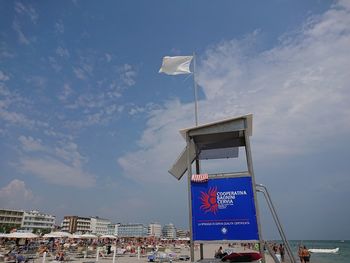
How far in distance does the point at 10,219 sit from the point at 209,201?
129390 mm

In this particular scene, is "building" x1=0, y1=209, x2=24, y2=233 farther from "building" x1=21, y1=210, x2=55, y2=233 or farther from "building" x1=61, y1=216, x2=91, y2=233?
"building" x1=61, y1=216, x2=91, y2=233

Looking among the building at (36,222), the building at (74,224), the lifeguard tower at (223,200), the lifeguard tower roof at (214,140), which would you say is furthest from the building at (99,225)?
the lifeguard tower at (223,200)

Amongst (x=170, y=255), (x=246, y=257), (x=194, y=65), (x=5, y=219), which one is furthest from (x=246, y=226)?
(x=5, y=219)

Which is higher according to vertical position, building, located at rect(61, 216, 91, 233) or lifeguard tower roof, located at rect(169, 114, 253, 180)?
building, located at rect(61, 216, 91, 233)

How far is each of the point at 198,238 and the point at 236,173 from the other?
8.78 feet

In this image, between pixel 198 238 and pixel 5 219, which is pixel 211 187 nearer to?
pixel 198 238

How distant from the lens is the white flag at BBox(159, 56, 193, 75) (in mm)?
14406

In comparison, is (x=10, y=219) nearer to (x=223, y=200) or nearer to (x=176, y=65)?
(x=176, y=65)

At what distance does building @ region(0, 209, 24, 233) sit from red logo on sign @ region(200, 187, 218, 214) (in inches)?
4701

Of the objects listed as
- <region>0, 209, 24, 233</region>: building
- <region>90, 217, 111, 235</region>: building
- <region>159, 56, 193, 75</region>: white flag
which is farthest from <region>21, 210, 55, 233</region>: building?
<region>159, 56, 193, 75</region>: white flag

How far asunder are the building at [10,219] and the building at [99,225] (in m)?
58.8

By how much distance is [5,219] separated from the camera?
11388 centimetres

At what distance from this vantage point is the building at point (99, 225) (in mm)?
175988


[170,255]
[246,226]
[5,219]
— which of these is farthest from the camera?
[5,219]
